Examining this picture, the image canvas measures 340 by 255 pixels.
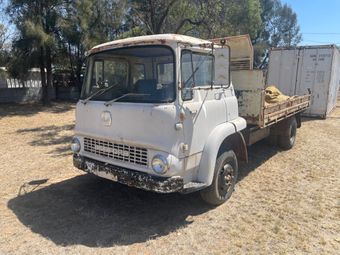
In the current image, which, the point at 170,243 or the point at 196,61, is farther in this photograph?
the point at 196,61

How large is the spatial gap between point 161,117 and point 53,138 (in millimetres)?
7179

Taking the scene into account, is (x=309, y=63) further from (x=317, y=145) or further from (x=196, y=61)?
(x=196, y=61)

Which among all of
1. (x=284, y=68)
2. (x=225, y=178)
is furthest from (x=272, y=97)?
(x=284, y=68)

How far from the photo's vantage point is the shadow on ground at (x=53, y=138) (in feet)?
26.8

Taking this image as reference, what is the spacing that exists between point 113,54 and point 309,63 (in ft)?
35.9

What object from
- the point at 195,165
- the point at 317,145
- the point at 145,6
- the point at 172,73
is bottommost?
the point at 317,145

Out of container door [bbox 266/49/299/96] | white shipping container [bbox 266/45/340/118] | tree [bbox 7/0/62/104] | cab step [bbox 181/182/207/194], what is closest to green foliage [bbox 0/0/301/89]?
tree [bbox 7/0/62/104]

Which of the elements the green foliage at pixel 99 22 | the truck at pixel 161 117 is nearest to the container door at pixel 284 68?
the green foliage at pixel 99 22

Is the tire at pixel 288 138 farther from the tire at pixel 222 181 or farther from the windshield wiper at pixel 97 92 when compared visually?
the windshield wiper at pixel 97 92

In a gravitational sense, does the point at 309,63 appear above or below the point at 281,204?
above

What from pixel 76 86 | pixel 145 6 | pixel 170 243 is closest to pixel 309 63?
pixel 145 6

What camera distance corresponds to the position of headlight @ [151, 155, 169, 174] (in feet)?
12.5

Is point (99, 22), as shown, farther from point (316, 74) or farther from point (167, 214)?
point (167, 214)

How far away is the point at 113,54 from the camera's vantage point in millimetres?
4594
